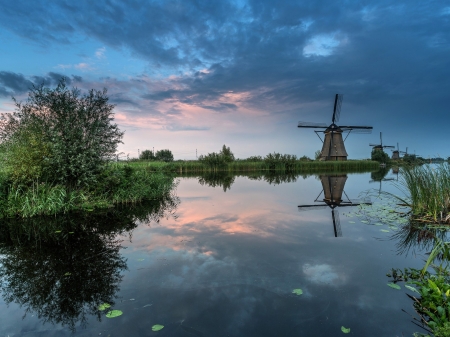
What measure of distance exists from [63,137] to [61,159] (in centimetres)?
107

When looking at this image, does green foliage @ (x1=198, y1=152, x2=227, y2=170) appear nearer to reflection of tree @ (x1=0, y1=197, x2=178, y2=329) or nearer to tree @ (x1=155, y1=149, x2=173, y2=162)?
tree @ (x1=155, y1=149, x2=173, y2=162)

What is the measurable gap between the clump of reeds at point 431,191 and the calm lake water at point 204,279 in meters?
1.83

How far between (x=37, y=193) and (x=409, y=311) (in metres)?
A: 11.7

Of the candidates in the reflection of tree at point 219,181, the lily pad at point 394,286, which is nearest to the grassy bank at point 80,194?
the reflection of tree at point 219,181

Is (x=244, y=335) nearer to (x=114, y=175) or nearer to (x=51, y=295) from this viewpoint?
(x=51, y=295)

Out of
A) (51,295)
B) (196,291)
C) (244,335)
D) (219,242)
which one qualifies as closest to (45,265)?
(51,295)

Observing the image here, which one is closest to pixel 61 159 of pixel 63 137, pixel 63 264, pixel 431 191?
pixel 63 137

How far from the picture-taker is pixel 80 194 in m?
11.5

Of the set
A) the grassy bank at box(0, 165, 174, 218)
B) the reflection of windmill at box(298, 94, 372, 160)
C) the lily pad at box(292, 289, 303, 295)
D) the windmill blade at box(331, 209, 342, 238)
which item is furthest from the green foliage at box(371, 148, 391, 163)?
the lily pad at box(292, 289, 303, 295)

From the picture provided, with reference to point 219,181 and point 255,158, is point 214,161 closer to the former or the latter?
point 255,158

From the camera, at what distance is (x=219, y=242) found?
7066 mm

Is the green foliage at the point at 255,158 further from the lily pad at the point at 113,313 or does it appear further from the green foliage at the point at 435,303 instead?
the lily pad at the point at 113,313

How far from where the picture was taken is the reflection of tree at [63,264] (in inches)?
162

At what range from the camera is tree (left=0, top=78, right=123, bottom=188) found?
10.8 meters
